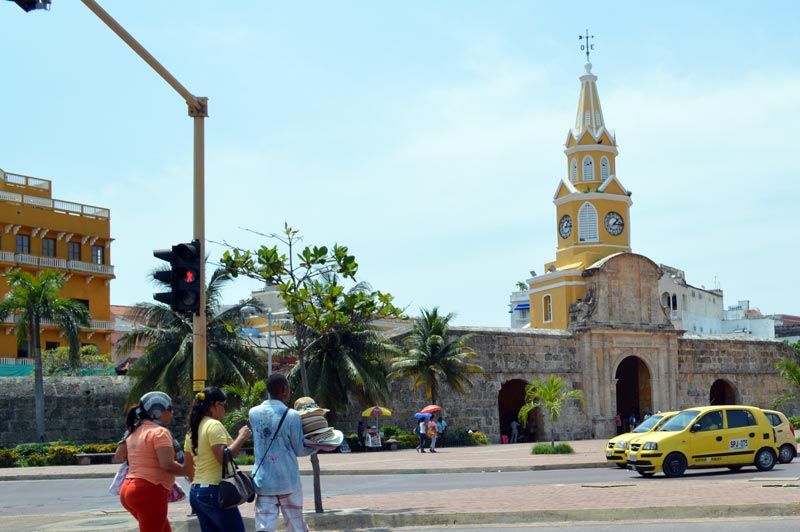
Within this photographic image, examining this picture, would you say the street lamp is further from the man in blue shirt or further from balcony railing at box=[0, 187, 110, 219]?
balcony railing at box=[0, 187, 110, 219]

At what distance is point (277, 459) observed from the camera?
8.01 m

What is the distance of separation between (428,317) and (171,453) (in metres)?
29.9

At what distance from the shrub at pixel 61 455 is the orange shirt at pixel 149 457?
24.1m

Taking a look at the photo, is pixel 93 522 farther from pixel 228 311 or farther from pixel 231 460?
pixel 228 311

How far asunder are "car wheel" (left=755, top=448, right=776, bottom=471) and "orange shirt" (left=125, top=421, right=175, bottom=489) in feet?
51.5

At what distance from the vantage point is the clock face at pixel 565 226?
46.8 metres

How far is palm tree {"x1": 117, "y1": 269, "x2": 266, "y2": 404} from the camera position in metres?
33.3

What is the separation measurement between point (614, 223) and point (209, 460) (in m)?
40.9

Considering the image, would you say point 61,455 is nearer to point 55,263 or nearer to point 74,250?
point 55,263

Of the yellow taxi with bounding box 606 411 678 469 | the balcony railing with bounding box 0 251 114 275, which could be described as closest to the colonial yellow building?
the balcony railing with bounding box 0 251 114 275

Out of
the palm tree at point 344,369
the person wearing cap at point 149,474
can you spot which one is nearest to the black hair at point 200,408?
the person wearing cap at point 149,474

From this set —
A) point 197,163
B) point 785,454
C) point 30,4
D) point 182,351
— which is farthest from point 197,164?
point 182,351

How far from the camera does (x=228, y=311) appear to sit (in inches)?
1363

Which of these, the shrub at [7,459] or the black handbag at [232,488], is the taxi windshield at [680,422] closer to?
the black handbag at [232,488]
